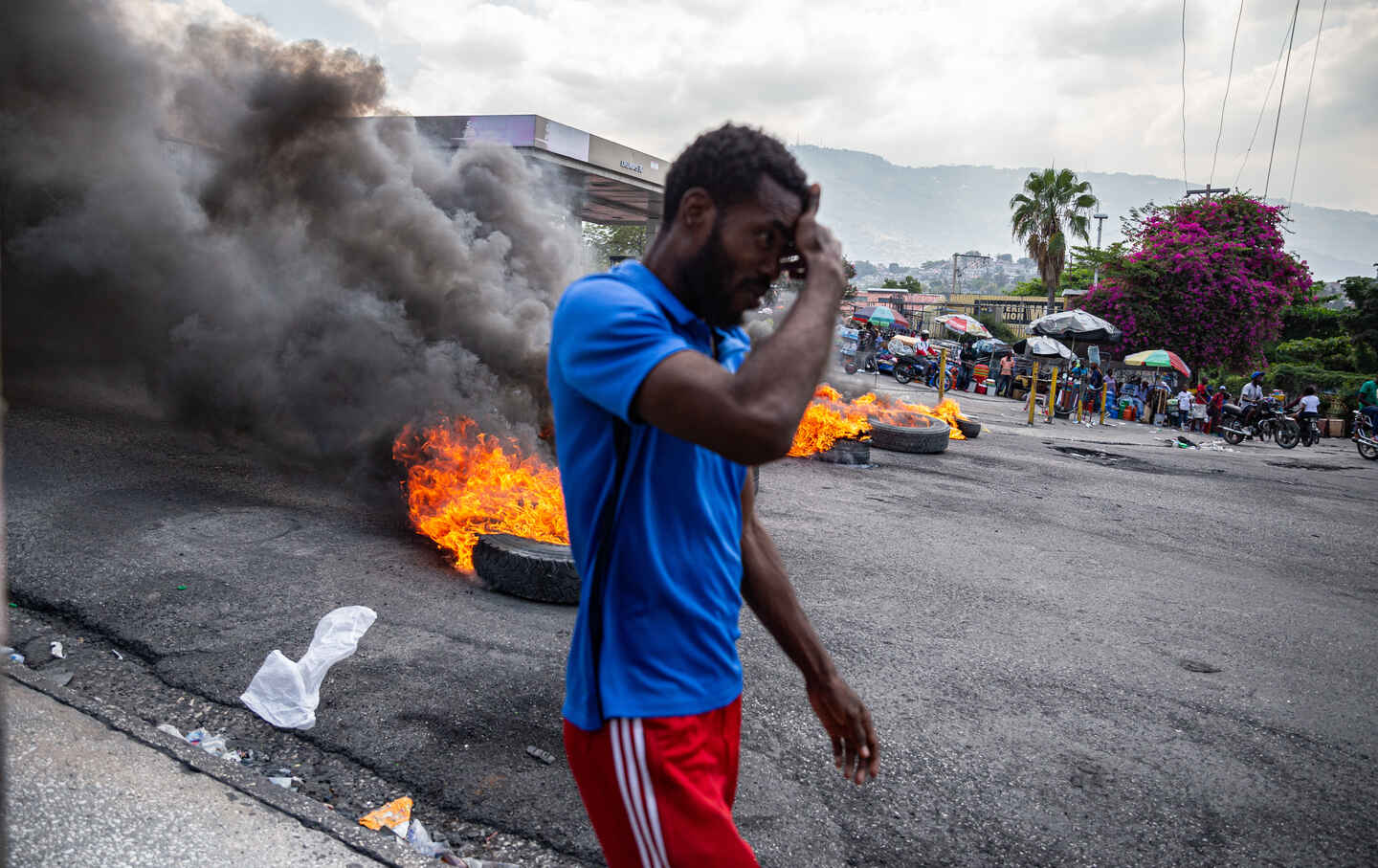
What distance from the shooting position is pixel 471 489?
5672 millimetres

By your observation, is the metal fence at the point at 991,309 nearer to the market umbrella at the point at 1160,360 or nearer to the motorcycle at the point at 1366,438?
the market umbrella at the point at 1160,360

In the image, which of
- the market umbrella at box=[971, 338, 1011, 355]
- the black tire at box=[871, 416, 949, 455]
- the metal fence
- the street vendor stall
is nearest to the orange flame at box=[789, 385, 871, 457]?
the black tire at box=[871, 416, 949, 455]

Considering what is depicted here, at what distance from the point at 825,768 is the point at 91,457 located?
596 centimetres

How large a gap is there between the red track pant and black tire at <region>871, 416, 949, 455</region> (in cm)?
1031

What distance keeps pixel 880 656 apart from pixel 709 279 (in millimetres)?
3397

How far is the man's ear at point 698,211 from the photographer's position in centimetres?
144

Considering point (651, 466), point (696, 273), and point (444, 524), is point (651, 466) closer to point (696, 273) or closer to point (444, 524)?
point (696, 273)

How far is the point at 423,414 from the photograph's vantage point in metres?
6.54

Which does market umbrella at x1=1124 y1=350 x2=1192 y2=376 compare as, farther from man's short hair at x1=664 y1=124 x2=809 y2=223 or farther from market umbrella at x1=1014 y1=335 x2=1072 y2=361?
man's short hair at x1=664 y1=124 x2=809 y2=223

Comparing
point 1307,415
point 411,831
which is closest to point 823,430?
point 411,831

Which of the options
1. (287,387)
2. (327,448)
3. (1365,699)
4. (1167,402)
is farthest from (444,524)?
(1167,402)

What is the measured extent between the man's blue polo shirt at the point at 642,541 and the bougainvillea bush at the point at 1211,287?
26.9 m

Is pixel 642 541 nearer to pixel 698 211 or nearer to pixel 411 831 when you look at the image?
pixel 698 211

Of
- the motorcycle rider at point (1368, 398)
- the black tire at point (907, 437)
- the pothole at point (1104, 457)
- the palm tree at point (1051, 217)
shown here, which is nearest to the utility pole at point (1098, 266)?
the palm tree at point (1051, 217)
